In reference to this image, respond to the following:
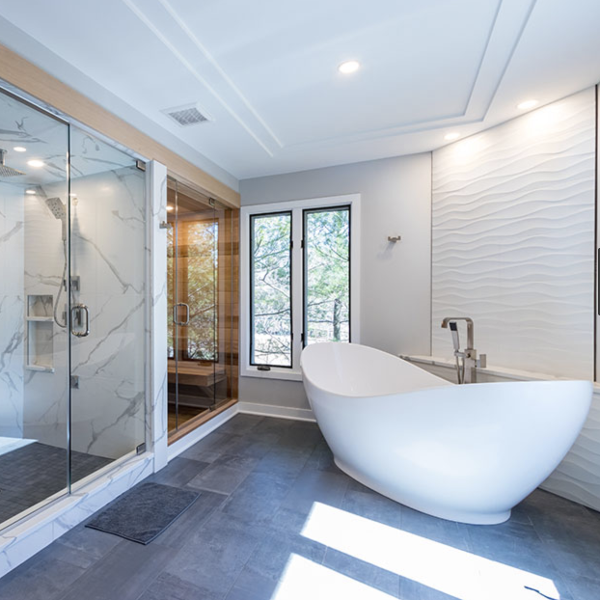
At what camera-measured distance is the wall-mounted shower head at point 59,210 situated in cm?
196

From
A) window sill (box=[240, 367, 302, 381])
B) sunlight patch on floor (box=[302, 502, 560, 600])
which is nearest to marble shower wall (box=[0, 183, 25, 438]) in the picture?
window sill (box=[240, 367, 302, 381])

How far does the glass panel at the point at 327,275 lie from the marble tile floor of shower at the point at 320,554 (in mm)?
1475

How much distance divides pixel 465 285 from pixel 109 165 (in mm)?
2740

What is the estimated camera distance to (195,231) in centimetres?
299

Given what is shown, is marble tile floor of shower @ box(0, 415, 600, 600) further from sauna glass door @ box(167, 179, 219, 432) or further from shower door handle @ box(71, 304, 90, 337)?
shower door handle @ box(71, 304, 90, 337)

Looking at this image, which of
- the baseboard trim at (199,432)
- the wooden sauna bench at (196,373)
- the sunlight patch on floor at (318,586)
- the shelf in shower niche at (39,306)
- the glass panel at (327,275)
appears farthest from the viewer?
the glass panel at (327,275)

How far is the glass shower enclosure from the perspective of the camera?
1.86m

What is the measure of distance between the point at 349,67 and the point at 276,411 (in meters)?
2.95

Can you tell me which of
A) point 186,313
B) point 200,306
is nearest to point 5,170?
point 186,313

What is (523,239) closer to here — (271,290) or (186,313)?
(271,290)

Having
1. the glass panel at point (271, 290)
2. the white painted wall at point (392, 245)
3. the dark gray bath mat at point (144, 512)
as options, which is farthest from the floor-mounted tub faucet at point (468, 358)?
the dark gray bath mat at point (144, 512)

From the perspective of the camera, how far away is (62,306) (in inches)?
78.4

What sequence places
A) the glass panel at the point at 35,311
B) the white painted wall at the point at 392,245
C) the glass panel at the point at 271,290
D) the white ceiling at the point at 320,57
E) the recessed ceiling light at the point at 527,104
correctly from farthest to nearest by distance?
the glass panel at the point at 271,290
the white painted wall at the point at 392,245
the recessed ceiling light at the point at 527,104
the glass panel at the point at 35,311
the white ceiling at the point at 320,57

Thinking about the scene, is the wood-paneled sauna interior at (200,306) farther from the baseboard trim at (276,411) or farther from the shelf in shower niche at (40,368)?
the shelf in shower niche at (40,368)
